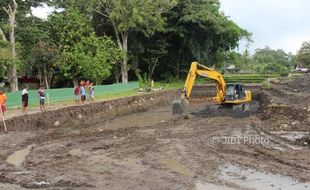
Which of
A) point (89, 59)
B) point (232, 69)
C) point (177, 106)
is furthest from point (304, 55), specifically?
point (177, 106)

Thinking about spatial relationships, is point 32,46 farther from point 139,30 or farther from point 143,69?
point 143,69

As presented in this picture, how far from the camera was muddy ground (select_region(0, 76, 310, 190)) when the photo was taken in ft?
45.5

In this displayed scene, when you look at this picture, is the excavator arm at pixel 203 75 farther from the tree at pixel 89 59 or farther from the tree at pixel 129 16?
the tree at pixel 129 16

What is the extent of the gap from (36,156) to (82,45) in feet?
99.6

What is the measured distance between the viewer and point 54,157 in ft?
59.9

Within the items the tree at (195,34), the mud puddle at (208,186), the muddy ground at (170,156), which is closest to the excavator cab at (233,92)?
the muddy ground at (170,156)

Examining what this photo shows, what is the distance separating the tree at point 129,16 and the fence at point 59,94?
490cm

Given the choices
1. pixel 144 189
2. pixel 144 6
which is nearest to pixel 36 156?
pixel 144 189

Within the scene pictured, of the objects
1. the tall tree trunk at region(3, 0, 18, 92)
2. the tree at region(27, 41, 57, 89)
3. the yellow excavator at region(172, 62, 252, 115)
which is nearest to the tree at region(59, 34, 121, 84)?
the tree at region(27, 41, 57, 89)

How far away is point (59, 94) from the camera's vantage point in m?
38.8

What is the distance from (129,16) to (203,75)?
73.3ft

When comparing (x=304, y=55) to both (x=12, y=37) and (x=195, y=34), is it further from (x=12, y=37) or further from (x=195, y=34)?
(x=12, y=37)

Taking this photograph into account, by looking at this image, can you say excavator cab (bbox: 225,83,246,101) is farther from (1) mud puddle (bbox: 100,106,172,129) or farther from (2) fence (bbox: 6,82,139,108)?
(2) fence (bbox: 6,82,139,108)

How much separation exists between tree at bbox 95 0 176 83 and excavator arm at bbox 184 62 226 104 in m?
19.9
